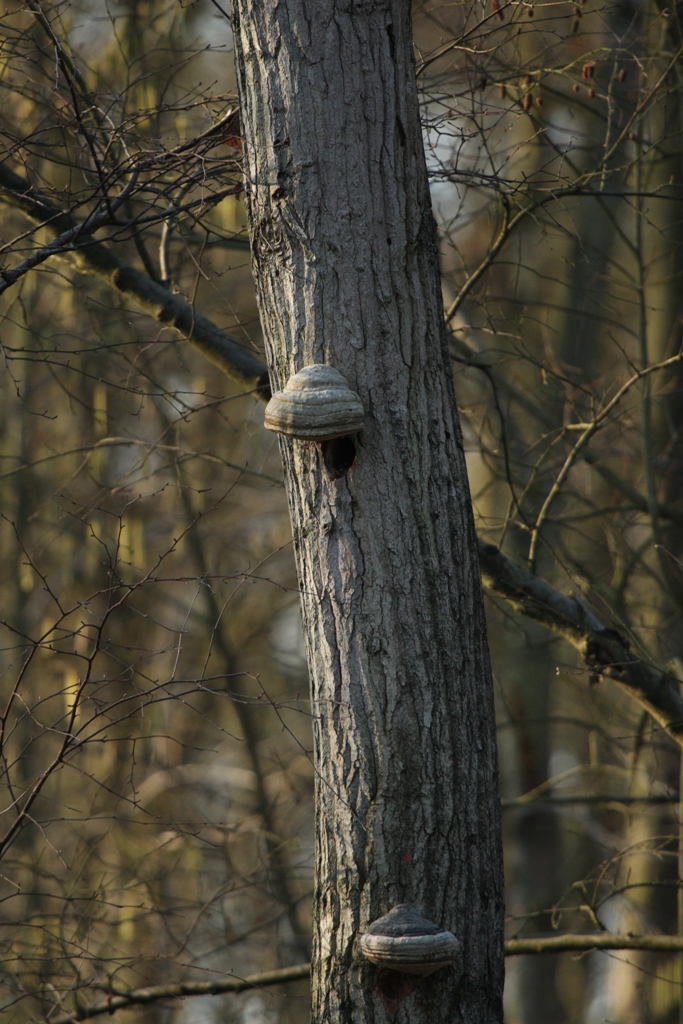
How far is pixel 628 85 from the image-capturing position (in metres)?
6.03

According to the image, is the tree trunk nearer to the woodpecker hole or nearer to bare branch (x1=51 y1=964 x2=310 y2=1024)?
the woodpecker hole

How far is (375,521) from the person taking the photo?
2.60 metres

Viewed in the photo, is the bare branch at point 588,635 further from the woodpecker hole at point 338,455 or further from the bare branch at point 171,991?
the bare branch at point 171,991

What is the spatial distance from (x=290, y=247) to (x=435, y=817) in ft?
5.58

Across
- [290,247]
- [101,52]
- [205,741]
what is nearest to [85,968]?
[205,741]

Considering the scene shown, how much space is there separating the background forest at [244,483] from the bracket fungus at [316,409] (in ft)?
1.70

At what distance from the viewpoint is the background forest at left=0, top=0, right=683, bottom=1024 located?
376 centimetres

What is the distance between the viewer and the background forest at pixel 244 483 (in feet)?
12.3

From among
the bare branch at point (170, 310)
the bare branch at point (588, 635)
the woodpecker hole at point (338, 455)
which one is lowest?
the bare branch at point (588, 635)

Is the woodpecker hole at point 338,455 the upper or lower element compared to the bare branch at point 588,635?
upper

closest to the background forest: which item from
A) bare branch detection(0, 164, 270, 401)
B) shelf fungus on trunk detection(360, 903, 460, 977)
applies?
bare branch detection(0, 164, 270, 401)

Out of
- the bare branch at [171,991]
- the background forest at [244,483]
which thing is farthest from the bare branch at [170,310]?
the bare branch at [171,991]

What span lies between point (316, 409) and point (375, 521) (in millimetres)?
365

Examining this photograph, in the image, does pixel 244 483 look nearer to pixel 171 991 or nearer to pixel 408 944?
pixel 171 991
